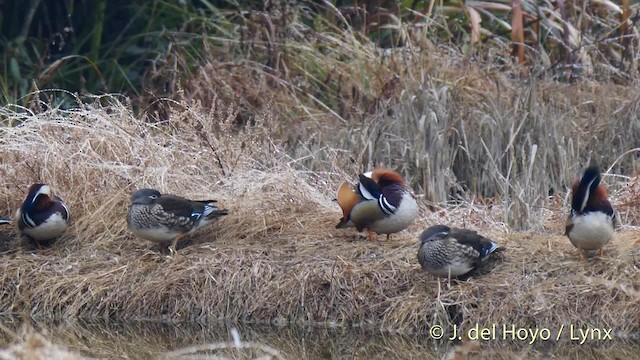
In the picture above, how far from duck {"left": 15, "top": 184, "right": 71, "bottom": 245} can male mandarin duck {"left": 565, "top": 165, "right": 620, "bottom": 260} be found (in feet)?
11.2

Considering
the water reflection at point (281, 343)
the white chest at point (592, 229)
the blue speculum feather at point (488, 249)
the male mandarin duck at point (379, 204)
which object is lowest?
the water reflection at point (281, 343)

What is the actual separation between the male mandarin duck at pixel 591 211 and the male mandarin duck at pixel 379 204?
113 cm

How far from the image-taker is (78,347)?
23.2 ft

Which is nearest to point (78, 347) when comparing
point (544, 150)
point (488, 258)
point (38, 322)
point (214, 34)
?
point (38, 322)

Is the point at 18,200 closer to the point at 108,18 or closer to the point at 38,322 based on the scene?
the point at 38,322

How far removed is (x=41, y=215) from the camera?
8.04 meters

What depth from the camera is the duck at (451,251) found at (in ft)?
23.2

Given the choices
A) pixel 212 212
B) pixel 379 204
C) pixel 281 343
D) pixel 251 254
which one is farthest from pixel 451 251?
pixel 212 212

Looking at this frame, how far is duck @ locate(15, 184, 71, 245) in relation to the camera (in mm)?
8031

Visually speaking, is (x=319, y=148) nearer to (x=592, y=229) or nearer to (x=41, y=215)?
(x=41, y=215)

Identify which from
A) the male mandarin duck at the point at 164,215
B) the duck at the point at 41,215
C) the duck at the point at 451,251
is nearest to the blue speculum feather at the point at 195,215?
the male mandarin duck at the point at 164,215

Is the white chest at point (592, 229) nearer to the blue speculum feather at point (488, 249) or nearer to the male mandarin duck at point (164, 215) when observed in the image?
the blue speculum feather at point (488, 249)

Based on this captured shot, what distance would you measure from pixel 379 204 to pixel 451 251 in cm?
72

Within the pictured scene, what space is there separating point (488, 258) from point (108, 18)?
665 centimetres
